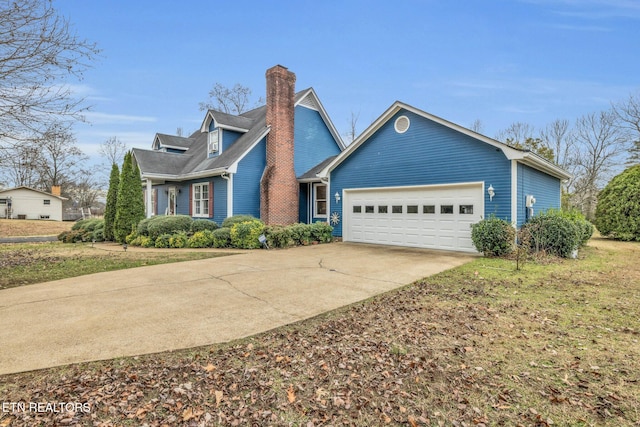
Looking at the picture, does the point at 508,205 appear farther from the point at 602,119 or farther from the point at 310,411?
the point at 602,119

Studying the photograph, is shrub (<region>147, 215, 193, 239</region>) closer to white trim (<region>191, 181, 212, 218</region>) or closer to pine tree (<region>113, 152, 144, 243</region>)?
pine tree (<region>113, 152, 144, 243</region>)

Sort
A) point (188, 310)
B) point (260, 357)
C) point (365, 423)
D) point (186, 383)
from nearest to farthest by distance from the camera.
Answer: point (365, 423), point (186, 383), point (260, 357), point (188, 310)

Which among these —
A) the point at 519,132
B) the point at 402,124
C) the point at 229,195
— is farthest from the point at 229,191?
the point at 519,132

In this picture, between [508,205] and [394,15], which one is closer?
[508,205]

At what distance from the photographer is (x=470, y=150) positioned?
1088cm

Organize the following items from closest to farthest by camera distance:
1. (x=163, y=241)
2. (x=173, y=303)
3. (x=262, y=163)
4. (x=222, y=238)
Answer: (x=173, y=303) → (x=222, y=238) → (x=163, y=241) → (x=262, y=163)

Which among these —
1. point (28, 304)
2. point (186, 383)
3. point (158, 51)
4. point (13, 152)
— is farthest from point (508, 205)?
point (158, 51)

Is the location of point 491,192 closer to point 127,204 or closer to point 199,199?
point 199,199

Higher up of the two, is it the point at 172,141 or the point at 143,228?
the point at 172,141

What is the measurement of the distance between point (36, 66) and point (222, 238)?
26.5 ft

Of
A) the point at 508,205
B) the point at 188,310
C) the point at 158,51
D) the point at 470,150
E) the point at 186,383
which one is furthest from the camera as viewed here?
the point at 158,51

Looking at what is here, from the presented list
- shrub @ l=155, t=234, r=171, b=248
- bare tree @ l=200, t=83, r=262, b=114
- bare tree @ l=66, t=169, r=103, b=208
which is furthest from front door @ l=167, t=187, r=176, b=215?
bare tree @ l=66, t=169, r=103, b=208

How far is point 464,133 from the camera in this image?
1091 centimetres

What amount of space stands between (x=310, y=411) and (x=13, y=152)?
308 inches
